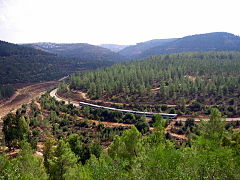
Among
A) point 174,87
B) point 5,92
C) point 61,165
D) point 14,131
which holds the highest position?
point 174,87

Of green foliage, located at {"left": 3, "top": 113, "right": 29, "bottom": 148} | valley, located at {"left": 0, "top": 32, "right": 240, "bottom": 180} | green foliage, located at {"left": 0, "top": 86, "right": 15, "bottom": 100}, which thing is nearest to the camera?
valley, located at {"left": 0, "top": 32, "right": 240, "bottom": 180}

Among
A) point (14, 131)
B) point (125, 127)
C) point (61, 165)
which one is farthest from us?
point (125, 127)

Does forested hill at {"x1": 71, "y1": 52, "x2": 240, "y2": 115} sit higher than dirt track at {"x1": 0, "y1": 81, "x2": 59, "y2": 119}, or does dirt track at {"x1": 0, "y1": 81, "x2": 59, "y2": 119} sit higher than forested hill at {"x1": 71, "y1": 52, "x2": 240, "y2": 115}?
forested hill at {"x1": 71, "y1": 52, "x2": 240, "y2": 115}

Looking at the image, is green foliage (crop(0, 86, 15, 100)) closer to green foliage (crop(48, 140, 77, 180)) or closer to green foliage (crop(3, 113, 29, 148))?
green foliage (crop(3, 113, 29, 148))

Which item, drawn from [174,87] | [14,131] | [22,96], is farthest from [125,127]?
[22,96]

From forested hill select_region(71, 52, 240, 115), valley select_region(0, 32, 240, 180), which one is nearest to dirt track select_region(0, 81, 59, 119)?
valley select_region(0, 32, 240, 180)

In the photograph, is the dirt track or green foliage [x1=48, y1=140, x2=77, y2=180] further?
the dirt track

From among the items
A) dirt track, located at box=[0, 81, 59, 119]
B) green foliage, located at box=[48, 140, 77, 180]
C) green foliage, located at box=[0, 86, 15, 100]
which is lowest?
dirt track, located at box=[0, 81, 59, 119]

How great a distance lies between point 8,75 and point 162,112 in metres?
145

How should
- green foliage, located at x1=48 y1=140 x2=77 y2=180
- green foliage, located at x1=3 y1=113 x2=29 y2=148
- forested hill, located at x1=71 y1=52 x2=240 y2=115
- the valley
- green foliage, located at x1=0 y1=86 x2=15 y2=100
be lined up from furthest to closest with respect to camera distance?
1. green foliage, located at x1=0 y1=86 x2=15 y2=100
2. forested hill, located at x1=71 y1=52 x2=240 y2=115
3. green foliage, located at x1=3 y1=113 x2=29 y2=148
4. green foliage, located at x1=48 y1=140 x2=77 y2=180
5. the valley

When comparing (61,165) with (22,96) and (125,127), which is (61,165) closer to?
(125,127)

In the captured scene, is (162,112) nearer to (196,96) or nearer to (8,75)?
(196,96)

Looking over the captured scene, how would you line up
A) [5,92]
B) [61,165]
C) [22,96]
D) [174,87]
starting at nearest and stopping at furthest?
[61,165]
[174,87]
[5,92]
[22,96]

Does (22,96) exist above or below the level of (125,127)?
above
